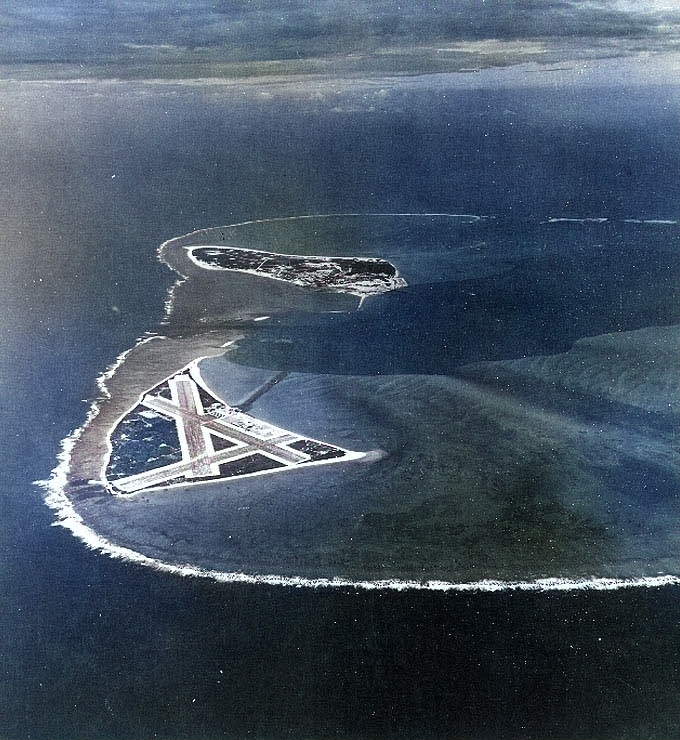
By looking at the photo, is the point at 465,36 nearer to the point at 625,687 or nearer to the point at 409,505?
the point at 409,505

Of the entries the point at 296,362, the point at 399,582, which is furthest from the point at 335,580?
the point at 296,362

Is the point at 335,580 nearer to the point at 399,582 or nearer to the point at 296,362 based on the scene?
the point at 399,582

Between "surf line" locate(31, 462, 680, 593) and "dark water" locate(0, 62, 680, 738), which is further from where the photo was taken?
"surf line" locate(31, 462, 680, 593)

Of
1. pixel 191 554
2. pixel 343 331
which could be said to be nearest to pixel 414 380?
pixel 343 331

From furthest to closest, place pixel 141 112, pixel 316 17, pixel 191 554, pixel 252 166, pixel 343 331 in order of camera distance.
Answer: pixel 252 166, pixel 141 112, pixel 343 331, pixel 316 17, pixel 191 554

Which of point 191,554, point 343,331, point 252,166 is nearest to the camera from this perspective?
point 191,554

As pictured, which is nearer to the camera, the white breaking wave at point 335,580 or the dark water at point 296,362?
the dark water at point 296,362

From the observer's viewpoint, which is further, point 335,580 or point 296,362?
point 296,362

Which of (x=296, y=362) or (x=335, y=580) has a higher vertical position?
(x=296, y=362)
